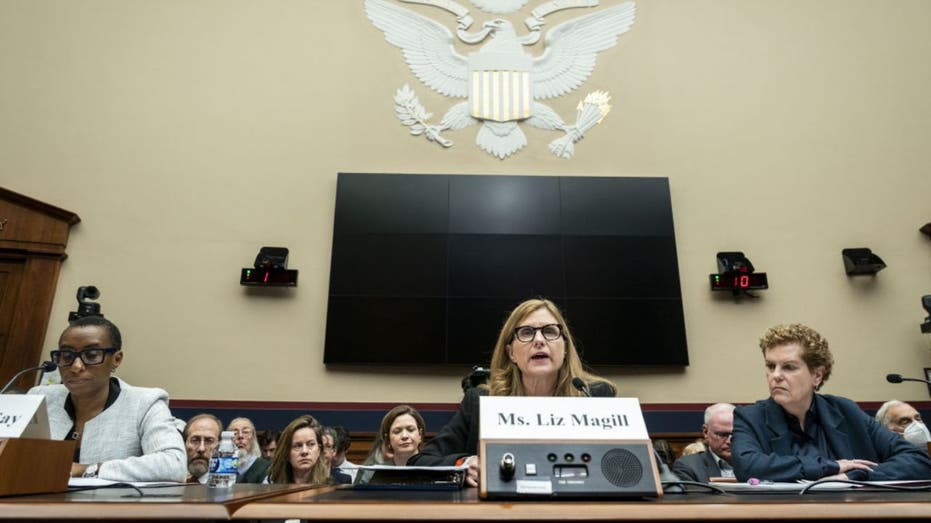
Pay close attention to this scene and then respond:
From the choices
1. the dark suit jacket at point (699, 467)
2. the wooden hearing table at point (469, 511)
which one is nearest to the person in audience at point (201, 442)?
the dark suit jacket at point (699, 467)

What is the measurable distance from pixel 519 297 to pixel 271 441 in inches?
79.7

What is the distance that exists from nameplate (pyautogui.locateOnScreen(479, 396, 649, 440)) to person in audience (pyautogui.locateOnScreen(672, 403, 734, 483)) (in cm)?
147

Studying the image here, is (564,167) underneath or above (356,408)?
above

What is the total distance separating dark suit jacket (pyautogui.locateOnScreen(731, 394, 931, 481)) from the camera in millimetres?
1499

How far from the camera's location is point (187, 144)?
4.89 meters

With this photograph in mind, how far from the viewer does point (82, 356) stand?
1.72 m

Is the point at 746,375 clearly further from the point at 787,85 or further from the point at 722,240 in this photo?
the point at 787,85

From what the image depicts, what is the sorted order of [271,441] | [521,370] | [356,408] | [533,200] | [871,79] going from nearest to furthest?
[521,370], [271,441], [356,408], [533,200], [871,79]

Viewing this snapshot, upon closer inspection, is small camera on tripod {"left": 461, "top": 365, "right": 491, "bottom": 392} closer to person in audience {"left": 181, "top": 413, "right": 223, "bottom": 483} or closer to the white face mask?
person in audience {"left": 181, "top": 413, "right": 223, "bottom": 483}

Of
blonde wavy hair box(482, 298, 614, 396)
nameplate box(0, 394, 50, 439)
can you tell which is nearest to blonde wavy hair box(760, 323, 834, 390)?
blonde wavy hair box(482, 298, 614, 396)

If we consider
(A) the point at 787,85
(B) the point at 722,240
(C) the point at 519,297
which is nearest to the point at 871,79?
(A) the point at 787,85

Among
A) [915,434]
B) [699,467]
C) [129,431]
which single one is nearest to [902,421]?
[915,434]

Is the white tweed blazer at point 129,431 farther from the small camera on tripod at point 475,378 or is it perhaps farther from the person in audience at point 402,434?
the person in audience at point 402,434

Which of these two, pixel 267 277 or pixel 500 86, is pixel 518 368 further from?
pixel 500 86
